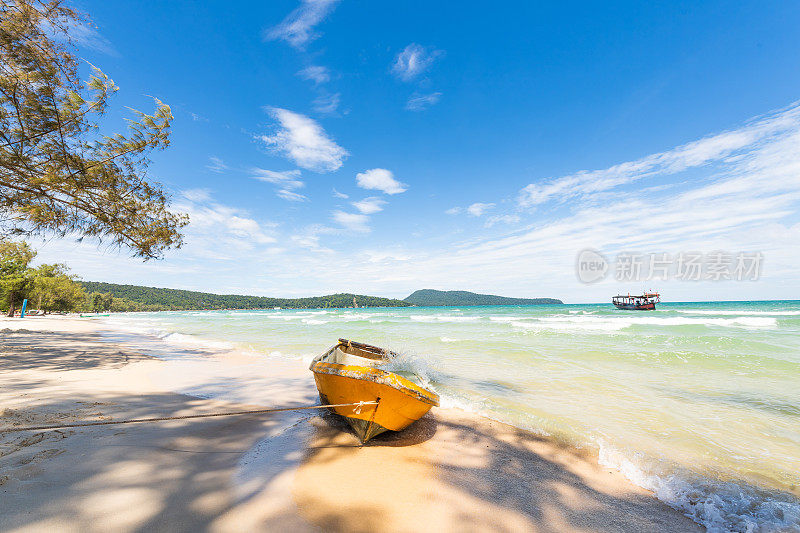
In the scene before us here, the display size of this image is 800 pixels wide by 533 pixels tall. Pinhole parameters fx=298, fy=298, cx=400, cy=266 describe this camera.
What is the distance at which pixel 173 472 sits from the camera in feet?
11.8

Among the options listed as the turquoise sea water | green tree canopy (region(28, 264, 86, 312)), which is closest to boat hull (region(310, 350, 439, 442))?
the turquoise sea water

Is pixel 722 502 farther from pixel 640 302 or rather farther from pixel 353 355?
pixel 640 302

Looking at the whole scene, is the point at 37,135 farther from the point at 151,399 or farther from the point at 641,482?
the point at 641,482

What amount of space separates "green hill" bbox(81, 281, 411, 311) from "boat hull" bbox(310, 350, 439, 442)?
133 m

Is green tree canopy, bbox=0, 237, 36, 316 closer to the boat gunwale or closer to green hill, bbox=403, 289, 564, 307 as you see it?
the boat gunwale

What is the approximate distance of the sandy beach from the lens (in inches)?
115

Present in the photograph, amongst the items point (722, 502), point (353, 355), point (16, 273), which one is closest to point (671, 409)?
point (722, 502)

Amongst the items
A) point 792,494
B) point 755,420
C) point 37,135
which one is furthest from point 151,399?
point 755,420

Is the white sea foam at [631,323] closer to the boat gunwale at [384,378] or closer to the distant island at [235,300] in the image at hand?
the boat gunwale at [384,378]

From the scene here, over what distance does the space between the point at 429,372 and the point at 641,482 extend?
6.23 meters

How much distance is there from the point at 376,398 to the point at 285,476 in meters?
1.46

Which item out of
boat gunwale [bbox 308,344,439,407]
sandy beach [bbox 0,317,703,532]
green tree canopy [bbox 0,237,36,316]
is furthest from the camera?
green tree canopy [bbox 0,237,36,316]

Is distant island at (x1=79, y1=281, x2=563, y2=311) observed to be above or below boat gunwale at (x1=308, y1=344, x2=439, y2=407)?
below

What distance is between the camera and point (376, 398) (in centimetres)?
446
